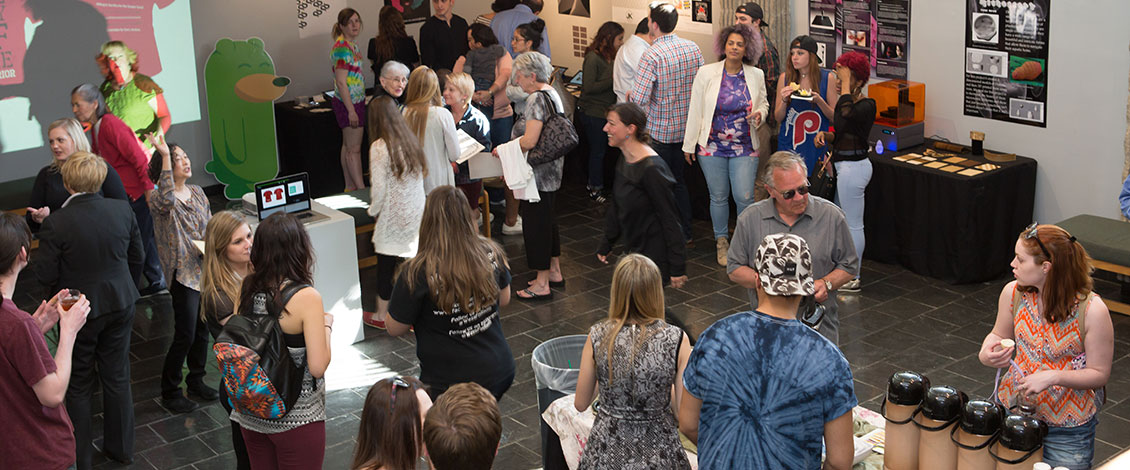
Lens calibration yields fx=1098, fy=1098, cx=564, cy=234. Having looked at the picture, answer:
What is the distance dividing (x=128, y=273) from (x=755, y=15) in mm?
4667

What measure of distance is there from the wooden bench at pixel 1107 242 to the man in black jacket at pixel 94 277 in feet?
16.9

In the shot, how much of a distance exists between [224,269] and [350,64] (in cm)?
554

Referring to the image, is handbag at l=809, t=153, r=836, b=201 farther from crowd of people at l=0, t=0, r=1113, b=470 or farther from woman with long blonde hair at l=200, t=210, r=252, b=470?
woman with long blonde hair at l=200, t=210, r=252, b=470

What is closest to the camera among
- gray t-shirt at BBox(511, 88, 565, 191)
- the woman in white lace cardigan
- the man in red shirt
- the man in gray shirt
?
the man in red shirt

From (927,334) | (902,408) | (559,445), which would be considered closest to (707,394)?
(902,408)

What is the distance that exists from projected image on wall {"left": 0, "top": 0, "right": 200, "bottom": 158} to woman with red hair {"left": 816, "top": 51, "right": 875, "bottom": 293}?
5356 millimetres

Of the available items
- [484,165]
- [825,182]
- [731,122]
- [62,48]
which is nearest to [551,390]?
[484,165]

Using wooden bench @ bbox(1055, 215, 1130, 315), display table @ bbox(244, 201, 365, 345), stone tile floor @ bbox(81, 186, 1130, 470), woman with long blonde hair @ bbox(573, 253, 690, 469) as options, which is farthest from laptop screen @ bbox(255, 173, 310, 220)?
wooden bench @ bbox(1055, 215, 1130, 315)

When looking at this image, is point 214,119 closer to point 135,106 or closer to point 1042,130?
point 135,106

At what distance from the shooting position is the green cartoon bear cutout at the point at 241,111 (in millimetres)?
9953

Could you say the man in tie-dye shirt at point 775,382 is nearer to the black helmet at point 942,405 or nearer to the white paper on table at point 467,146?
the black helmet at point 942,405

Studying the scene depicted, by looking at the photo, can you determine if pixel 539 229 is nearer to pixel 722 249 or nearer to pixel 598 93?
pixel 722 249

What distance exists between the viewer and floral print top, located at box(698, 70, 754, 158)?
294 inches

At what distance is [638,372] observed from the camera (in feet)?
11.4
